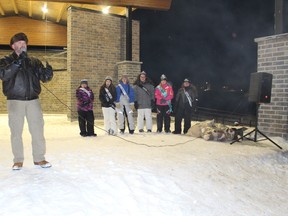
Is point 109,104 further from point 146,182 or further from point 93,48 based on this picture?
point 93,48

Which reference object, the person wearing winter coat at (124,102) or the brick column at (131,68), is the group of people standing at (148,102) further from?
the brick column at (131,68)

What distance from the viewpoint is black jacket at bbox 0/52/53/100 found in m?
4.26

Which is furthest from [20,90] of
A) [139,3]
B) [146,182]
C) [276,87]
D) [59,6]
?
[59,6]

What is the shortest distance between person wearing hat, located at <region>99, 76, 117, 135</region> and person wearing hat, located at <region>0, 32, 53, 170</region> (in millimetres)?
3786

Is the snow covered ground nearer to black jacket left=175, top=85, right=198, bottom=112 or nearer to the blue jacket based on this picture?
the blue jacket

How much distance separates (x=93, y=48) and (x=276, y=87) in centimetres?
799

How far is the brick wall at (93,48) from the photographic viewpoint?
12828 mm

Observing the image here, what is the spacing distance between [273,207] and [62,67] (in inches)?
655

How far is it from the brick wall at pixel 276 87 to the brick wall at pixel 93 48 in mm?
5814

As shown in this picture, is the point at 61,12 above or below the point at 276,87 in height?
above

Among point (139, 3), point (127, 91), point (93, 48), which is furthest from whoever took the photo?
point (93, 48)

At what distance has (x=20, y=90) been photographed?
170 inches

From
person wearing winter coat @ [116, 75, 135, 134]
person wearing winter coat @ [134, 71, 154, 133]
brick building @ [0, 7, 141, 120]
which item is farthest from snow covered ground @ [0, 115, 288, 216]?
brick building @ [0, 7, 141, 120]

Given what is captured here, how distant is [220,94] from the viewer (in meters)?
41.5
